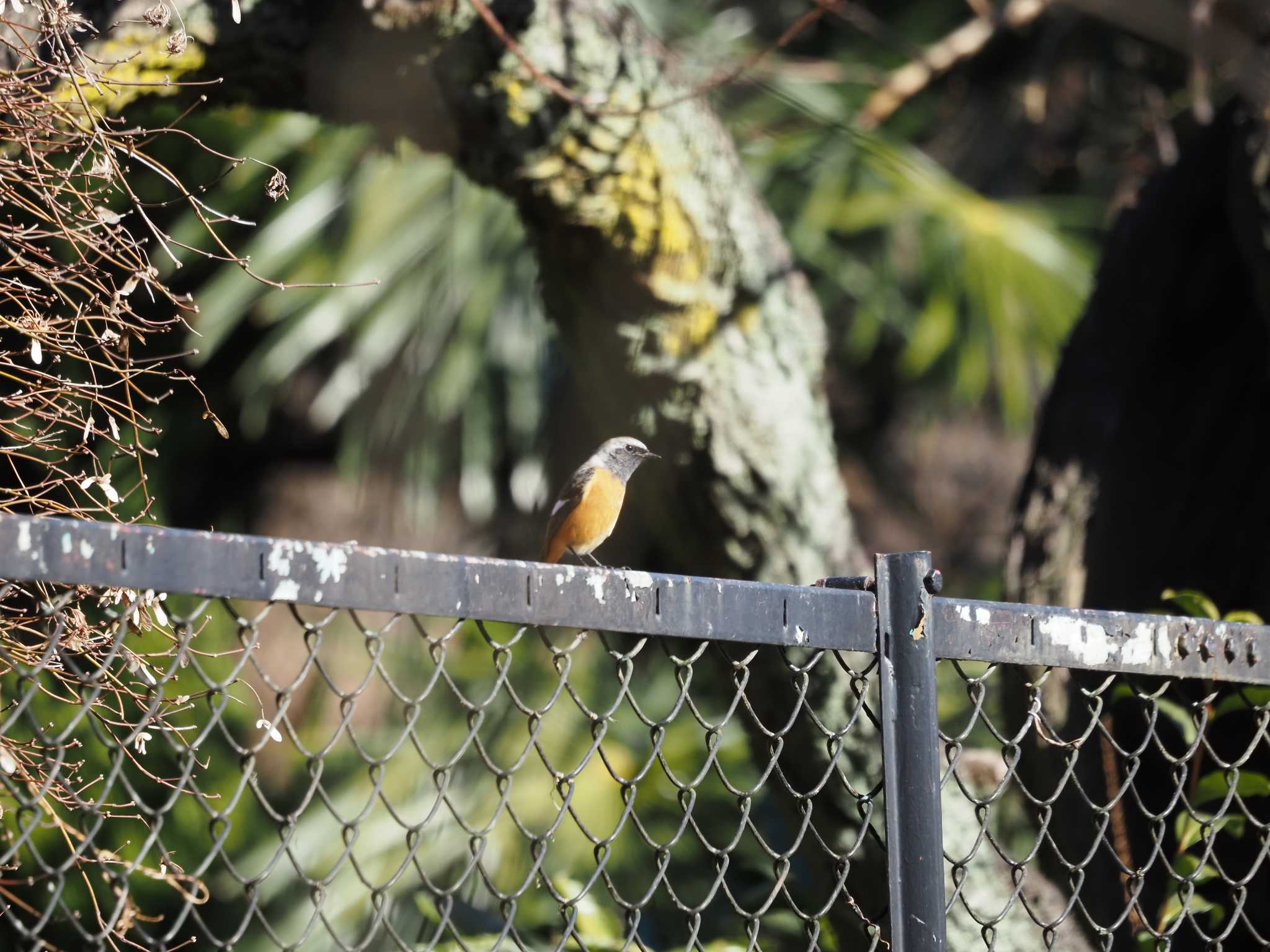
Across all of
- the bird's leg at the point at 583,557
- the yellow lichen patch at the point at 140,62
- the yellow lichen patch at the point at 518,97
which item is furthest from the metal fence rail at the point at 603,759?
the yellow lichen patch at the point at 518,97

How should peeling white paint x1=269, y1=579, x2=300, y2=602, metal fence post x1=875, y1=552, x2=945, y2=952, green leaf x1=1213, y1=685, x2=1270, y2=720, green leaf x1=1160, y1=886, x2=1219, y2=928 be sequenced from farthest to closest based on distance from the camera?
1. green leaf x1=1160, y1=886, x2=1219, y2=928
2. green leaf x1=1213, y1=685, x2=1270, y2=720
3. metal fence post x1=875, y1=552, x2=945, y2=952
4. peeling white paint x1=269, y1=579, x2=300, y2=602

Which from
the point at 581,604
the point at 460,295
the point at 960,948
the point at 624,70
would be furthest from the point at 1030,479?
the point at 460,295

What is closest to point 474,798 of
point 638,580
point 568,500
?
point 568,500

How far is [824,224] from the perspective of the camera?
4848 millimetres

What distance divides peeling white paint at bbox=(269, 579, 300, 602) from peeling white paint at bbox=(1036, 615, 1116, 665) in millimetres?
715

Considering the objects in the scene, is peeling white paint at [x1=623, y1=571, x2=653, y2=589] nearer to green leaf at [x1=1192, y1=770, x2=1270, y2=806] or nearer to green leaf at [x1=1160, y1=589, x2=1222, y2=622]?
green leaf at [x1=1192, y1=770, x2=1270, y2=806]

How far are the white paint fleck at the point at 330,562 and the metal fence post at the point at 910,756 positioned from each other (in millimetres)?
507

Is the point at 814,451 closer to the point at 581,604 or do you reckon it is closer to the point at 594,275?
the point at 594,275

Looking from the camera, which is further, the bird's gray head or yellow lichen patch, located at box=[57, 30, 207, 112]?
the bird's gray head

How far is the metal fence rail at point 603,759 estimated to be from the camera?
91 cm

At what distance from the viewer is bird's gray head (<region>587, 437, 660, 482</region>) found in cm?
244

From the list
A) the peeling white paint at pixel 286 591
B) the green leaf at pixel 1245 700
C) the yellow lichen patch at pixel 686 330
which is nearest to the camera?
the peeling white paint at pixel 286 591

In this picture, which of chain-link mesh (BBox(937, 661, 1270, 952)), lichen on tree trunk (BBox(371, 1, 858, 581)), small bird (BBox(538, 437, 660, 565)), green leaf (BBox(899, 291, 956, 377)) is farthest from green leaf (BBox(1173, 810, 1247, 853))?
green leaf (BBox(899, 291, 956, 377))

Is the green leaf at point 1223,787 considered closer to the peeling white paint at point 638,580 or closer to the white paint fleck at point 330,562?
the peeling white paint at point 638,580
